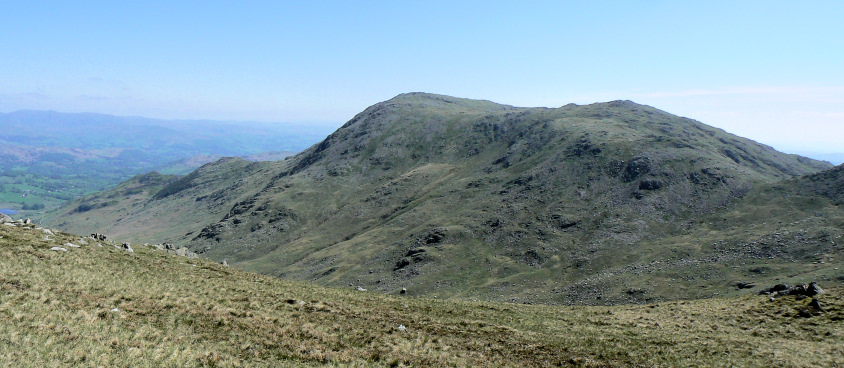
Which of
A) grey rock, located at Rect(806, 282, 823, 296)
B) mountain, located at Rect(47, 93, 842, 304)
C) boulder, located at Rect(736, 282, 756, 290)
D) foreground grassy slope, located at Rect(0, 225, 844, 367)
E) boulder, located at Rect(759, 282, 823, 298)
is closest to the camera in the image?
foreground grassy slope, located at Rect(0, 225, 844, 367)

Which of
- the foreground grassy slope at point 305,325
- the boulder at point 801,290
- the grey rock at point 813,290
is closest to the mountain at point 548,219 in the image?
the boulder at point 801,290

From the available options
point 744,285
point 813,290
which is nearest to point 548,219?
point 744,285

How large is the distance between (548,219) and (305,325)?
101 metres

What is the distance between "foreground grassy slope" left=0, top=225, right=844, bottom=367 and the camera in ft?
64.7

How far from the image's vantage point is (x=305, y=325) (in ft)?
84.5

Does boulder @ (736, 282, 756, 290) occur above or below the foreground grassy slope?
below

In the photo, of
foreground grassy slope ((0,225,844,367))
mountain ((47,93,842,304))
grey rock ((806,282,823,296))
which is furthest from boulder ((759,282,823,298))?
mountain ((47,93,842,304))

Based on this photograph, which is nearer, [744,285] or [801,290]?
[801,290]

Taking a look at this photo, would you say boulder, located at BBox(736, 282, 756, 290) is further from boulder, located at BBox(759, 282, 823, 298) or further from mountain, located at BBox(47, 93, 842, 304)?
boulder, located at BBox(759, 282, 823, 298)

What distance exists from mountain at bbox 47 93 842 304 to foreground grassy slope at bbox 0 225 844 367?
1732 inches

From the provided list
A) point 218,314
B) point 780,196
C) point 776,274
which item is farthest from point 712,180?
point 218,314

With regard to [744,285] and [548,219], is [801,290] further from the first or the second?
[548,219]

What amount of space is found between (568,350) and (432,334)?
8.89m

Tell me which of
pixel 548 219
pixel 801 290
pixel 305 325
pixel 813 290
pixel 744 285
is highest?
pixel 813 290
